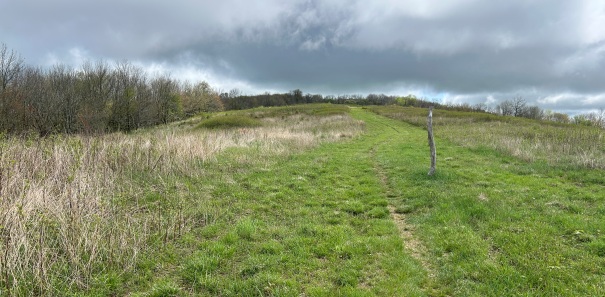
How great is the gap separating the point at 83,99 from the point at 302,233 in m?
39.1

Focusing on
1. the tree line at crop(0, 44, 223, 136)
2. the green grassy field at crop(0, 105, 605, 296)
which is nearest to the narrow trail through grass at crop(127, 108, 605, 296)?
the green grassy field at crop(0, 105, 605, 296)

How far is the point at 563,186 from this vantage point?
29.7ft

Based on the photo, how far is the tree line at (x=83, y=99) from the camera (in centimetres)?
2170

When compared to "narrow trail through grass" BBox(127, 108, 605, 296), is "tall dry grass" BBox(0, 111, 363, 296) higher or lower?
higher

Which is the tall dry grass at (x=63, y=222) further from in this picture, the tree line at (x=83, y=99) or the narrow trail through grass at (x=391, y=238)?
the tree line at (x=83, y=99)

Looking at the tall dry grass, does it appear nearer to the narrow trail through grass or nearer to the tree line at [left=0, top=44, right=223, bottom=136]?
the narrow trail through grass

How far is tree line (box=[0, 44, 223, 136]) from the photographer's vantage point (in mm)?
21703

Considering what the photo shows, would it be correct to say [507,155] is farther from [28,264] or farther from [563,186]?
[28,264]

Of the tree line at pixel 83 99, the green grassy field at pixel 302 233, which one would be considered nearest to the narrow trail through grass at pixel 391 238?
the green grassy field at pixel 302 233

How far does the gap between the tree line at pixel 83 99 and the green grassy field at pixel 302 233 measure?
46.5ft

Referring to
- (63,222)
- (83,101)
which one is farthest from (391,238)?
(83,101)

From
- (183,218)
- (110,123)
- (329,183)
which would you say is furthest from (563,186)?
(110,123)

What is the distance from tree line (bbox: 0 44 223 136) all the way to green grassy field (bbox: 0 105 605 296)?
14165 mm

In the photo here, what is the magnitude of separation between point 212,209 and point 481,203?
6.46 metres
